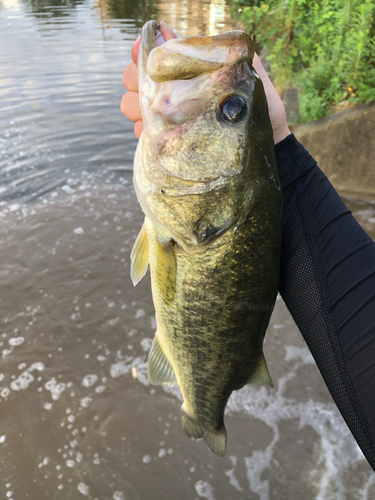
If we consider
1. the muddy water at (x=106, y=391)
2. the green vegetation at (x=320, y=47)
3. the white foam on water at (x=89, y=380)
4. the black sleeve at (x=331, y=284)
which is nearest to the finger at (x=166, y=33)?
the black sleeve at (x=331, y=284)

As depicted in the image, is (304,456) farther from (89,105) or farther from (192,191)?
(89,105)

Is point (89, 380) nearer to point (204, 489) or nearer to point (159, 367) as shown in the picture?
point (204, 489)

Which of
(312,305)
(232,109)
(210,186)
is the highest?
(232,109)

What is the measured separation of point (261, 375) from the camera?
166 centimetres

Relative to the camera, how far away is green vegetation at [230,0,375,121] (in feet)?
15.1

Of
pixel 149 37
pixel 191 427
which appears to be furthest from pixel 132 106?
pixel 191 427

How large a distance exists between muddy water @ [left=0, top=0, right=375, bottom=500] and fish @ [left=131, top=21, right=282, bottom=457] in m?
1.73

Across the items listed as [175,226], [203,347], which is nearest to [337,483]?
[203,347]

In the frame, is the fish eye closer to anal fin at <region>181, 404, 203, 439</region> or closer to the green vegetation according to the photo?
anal fin at <region>181, 404, 203, 439</region>


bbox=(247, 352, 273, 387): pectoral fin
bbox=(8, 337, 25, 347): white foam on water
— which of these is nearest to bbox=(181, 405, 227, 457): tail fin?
bbox=(247, 352, 273, 387): pectoral fin

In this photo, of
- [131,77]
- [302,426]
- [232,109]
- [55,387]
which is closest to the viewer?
[232,109]

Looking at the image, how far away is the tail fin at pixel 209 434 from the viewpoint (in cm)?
185

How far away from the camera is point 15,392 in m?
3.10

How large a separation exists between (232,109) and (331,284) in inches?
31.7
